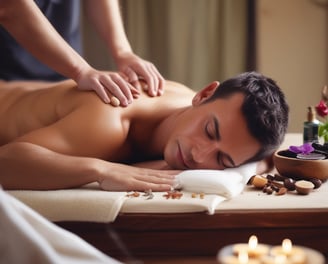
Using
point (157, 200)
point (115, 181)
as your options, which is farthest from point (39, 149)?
point (157, 200)

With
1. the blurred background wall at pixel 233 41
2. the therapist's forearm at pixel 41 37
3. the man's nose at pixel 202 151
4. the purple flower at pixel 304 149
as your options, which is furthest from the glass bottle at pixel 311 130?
the blurred background wall at pixel 233 41

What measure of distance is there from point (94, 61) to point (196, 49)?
24.3 inches

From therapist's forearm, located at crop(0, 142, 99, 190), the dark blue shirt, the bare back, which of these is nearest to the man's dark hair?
the bare back

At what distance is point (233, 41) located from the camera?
309cm

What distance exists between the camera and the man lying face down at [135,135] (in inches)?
52.2

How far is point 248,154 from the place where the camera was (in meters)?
1.46

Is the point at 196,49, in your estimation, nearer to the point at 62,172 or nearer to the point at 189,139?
the point at 189,139

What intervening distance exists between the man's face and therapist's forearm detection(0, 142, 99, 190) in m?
0.25

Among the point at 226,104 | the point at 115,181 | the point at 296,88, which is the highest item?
the point at 226,104

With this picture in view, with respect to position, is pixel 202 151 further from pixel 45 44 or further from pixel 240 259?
pixel 240 259

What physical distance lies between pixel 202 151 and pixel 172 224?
28 cm

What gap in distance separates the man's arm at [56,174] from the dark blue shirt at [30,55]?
872mm

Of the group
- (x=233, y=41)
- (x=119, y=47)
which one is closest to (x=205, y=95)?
(x=119, y=47)

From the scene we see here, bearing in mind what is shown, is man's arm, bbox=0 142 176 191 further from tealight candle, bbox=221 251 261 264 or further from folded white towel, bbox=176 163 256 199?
tealight candle, bbox=221 251 261 264
